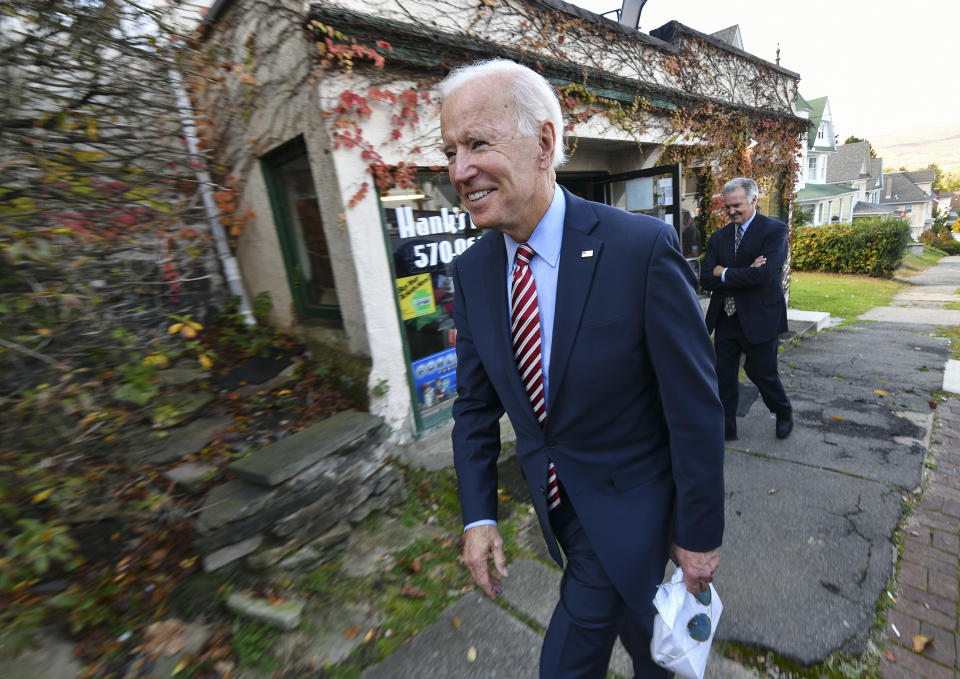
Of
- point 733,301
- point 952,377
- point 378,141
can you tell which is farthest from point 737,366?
point 378,141

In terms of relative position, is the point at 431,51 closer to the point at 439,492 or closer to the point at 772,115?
the point at 439,492

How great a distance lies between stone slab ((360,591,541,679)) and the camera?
223cm

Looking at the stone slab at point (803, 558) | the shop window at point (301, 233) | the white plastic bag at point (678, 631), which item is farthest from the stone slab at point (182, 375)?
Answer: the stone slab at point (803, 558)

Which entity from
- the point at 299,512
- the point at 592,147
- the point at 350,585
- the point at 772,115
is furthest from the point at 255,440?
the point at 772,115

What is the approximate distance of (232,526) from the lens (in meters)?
2.66

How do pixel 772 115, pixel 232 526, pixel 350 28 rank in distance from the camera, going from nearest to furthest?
pixel 232 526 → pixel 350 28 → pixel 772 115

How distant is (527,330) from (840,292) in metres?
16.3

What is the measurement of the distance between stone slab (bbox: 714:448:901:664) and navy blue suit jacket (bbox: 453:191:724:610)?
1303 millimetres

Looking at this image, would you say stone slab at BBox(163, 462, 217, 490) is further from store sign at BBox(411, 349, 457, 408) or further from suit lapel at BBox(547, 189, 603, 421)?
suit lapel at BBox(547, 189, 603, 421)

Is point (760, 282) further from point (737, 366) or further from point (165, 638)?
point (165, 638)

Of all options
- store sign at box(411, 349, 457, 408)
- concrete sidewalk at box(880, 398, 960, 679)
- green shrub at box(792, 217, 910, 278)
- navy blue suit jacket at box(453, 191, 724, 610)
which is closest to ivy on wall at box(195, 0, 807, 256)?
store sign at box(411, 349, 457, 408)

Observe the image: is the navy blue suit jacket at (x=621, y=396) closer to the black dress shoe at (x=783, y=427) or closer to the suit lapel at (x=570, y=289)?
the suit lapel at (x=570, y=289)

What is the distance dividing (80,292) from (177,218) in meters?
0.98

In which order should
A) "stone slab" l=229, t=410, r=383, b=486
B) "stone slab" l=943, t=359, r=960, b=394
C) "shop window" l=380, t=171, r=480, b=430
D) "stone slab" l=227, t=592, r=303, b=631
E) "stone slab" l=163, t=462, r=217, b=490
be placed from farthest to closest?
"stone slab" l=943, t=359, r=960, b=394 → "shop window" l=380, t=171, r=480, b=430 → "stone slab" l=163, t=462, r=217, b=490 → "stone slab" l=229, t=410, r=383, b=486 → "stone slab" l=227, t=592, r=303, b=631
